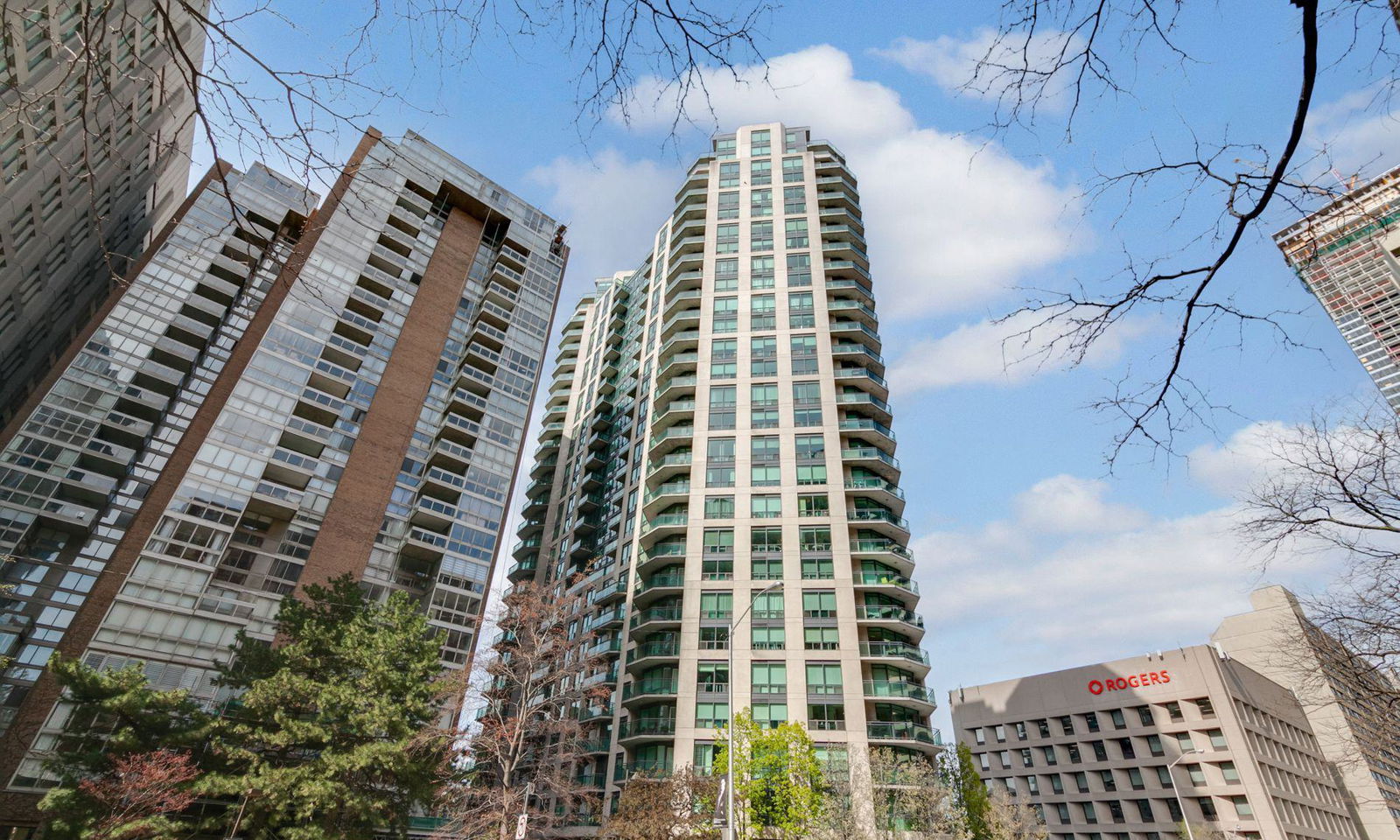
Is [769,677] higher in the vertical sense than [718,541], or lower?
lower

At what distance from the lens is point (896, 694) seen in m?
40.2

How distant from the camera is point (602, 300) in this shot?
86.3 m

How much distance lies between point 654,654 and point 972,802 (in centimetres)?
2150

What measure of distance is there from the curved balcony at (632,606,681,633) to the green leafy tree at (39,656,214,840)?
24.7 metres

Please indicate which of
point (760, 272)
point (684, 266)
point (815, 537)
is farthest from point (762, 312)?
point (815, 537)

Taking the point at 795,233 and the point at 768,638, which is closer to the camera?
the point at 768,638

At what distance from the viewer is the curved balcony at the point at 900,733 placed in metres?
38.2

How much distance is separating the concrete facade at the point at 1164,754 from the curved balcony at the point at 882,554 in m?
29.5

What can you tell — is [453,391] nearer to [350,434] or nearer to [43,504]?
[350,434]

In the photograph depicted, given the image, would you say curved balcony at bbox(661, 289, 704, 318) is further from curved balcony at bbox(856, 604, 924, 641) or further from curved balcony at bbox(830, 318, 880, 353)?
curved balcony at bbox(856, 604, 924, 641)

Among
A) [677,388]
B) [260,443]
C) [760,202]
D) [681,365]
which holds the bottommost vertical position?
[260,443]

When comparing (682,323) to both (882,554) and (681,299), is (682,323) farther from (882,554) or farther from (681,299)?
(882,554)

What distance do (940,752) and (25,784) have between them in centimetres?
4795

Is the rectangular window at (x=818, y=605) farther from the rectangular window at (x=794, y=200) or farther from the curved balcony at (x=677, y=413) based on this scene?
the rectangular window at (x=794, y=200)
